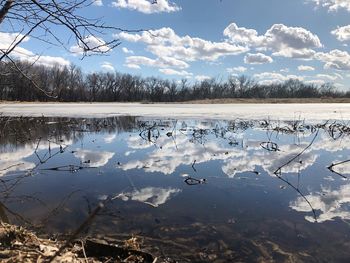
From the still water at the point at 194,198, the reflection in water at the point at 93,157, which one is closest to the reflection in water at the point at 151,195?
the still water at the point at 194,198

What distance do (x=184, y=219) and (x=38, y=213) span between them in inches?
84.0

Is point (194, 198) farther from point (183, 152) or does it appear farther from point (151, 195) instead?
point (183, 152)

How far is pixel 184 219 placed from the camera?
5.55 meters

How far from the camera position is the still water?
472cm

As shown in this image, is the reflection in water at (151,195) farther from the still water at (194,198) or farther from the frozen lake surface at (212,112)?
the frozen lake surface at (212,112)

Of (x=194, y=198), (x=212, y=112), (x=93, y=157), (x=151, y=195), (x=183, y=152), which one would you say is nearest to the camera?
(x=194, y=198)

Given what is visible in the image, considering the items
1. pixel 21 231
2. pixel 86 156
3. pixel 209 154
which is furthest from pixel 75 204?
pixel 209 154

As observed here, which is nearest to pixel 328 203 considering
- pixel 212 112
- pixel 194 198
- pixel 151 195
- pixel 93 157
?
pixel 194 198

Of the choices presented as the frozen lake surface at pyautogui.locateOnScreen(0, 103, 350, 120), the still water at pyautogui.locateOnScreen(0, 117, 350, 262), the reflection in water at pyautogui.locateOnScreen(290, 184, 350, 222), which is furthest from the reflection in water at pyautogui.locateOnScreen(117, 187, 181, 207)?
the frozen lake surface at pyautogui.locateOnScreen(0, 103, 350, 120)

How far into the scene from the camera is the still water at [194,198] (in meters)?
4.72

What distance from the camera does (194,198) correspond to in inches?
261

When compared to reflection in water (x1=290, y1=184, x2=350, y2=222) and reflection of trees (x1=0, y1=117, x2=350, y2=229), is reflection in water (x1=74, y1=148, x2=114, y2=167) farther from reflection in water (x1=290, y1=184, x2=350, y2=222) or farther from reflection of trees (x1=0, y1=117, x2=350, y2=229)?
reflection in water (x1=290, y1=184, x2=350, y2=222)

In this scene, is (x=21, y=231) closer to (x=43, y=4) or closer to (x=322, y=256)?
(x=43, y=4)

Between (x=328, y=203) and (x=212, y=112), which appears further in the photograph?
(x=212, y=112)
